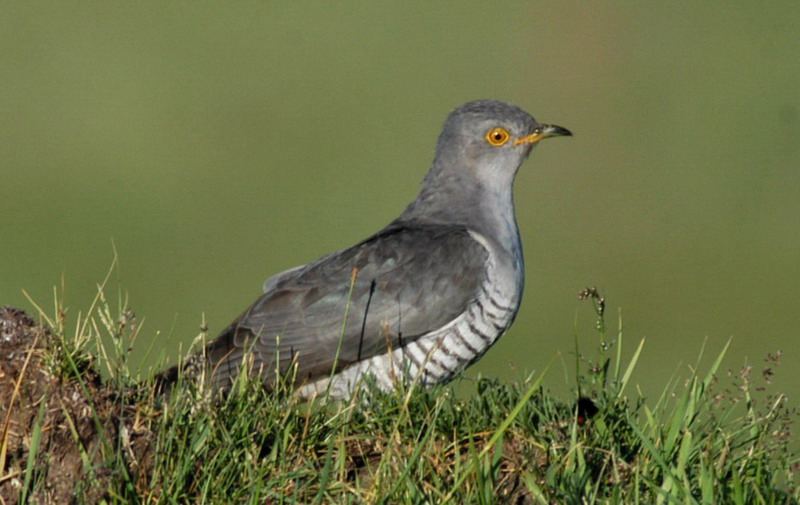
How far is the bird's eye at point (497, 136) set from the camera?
7.12m

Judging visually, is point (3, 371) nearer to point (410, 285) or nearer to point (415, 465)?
point (415, 465)

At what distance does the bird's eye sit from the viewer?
712 centimetres

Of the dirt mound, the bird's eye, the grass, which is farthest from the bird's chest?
the dirt mound

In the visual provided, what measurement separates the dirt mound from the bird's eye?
3.41 metres

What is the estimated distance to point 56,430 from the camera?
3904mm

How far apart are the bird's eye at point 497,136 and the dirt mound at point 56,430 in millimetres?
3414

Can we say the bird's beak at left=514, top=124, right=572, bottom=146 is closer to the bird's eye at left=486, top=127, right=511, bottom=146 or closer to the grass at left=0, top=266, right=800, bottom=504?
the bird's eye at left=486, top=127, right=511, bottom=146

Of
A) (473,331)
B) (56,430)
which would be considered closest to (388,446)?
(56,430)

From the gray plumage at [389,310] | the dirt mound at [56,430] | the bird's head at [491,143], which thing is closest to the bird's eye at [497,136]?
the bird's head at [491,143]

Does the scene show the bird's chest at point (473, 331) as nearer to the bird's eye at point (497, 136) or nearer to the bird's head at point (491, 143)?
the bird's head at point (491, 143)

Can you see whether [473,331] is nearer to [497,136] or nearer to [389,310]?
[389,310]

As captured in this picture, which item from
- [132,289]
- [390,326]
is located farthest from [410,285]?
[132,289]

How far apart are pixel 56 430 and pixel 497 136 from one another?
12.4 ft

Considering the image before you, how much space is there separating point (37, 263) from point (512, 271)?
12.7 m
